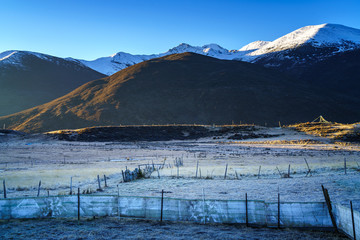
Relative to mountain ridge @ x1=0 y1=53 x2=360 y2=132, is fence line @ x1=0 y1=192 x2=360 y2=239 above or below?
below

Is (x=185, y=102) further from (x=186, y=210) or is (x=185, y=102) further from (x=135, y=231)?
(x=135, y=231)

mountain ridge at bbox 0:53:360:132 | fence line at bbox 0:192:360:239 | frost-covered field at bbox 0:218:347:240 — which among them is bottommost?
frost-covered field at bbox 0:218:347:240

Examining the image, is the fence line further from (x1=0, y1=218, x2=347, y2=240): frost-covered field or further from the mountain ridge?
the mountain ridge

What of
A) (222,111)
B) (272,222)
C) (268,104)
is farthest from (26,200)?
(268,104)

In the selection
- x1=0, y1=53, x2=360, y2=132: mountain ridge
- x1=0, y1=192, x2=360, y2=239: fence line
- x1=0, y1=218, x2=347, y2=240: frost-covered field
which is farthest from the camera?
x1=0, y1=53, x2=360, y2=132: mountain ridge

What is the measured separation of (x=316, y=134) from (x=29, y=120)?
3726 inches

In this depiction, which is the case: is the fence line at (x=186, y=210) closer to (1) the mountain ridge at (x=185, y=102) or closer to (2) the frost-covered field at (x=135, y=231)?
(2) the frost-covered field at (x=135, y=231)

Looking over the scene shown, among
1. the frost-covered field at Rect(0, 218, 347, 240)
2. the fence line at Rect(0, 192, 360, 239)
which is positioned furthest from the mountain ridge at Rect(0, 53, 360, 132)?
the frost-covered field at Rect(0, 218, 347, 240)

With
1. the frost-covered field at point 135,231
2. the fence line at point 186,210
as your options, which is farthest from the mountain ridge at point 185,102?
the frost-covered field at point 135,231

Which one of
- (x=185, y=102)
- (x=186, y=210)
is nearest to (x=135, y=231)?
(x=186, y=210)

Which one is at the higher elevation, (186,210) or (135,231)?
(186,210)

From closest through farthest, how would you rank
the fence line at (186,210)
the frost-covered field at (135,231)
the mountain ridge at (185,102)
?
1. the frost-covered field at (135,231)
2. the fence line at (186,210)
3. the mountain ridge at (185,102)

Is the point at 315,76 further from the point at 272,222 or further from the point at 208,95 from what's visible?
the point at 272,222

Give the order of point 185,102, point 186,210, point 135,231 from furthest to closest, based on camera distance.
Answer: point 185,102, point 186,210, point 135,231
